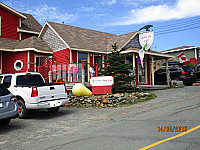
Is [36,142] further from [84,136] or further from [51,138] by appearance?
[84,136]

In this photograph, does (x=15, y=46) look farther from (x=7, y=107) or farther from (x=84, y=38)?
(x=7, y=107)

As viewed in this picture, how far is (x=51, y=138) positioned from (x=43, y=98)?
279cm

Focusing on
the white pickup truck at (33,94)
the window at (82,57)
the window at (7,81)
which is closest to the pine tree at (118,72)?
the white pickup truck at (33,94)

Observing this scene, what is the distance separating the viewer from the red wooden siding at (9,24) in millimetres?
18531

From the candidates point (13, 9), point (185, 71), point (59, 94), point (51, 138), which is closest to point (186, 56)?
point (185, 71)

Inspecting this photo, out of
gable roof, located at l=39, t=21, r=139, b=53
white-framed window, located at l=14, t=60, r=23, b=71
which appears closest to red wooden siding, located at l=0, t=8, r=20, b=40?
gable roof, located at l=39, t=21, r=139, b=53

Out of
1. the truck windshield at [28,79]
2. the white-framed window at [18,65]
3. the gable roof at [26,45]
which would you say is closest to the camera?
the truck windshield at [28,79]

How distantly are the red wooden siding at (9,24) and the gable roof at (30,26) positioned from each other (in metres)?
0.64

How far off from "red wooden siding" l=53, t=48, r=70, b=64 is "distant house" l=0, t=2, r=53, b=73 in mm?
825

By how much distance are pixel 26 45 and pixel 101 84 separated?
915cm

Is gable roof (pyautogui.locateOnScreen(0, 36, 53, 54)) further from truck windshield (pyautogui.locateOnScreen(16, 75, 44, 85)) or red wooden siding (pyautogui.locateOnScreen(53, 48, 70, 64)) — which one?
truck windshield (pyautogui.locateOnScreen(16, 75, 44, 85))

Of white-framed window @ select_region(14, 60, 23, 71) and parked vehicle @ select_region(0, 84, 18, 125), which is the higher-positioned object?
white-framed window @ select_region(14, 60, 23, 71)

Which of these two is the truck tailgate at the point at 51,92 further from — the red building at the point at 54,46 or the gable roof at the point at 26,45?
the gable roof at the point at 26,45

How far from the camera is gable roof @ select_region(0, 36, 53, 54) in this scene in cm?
1672
